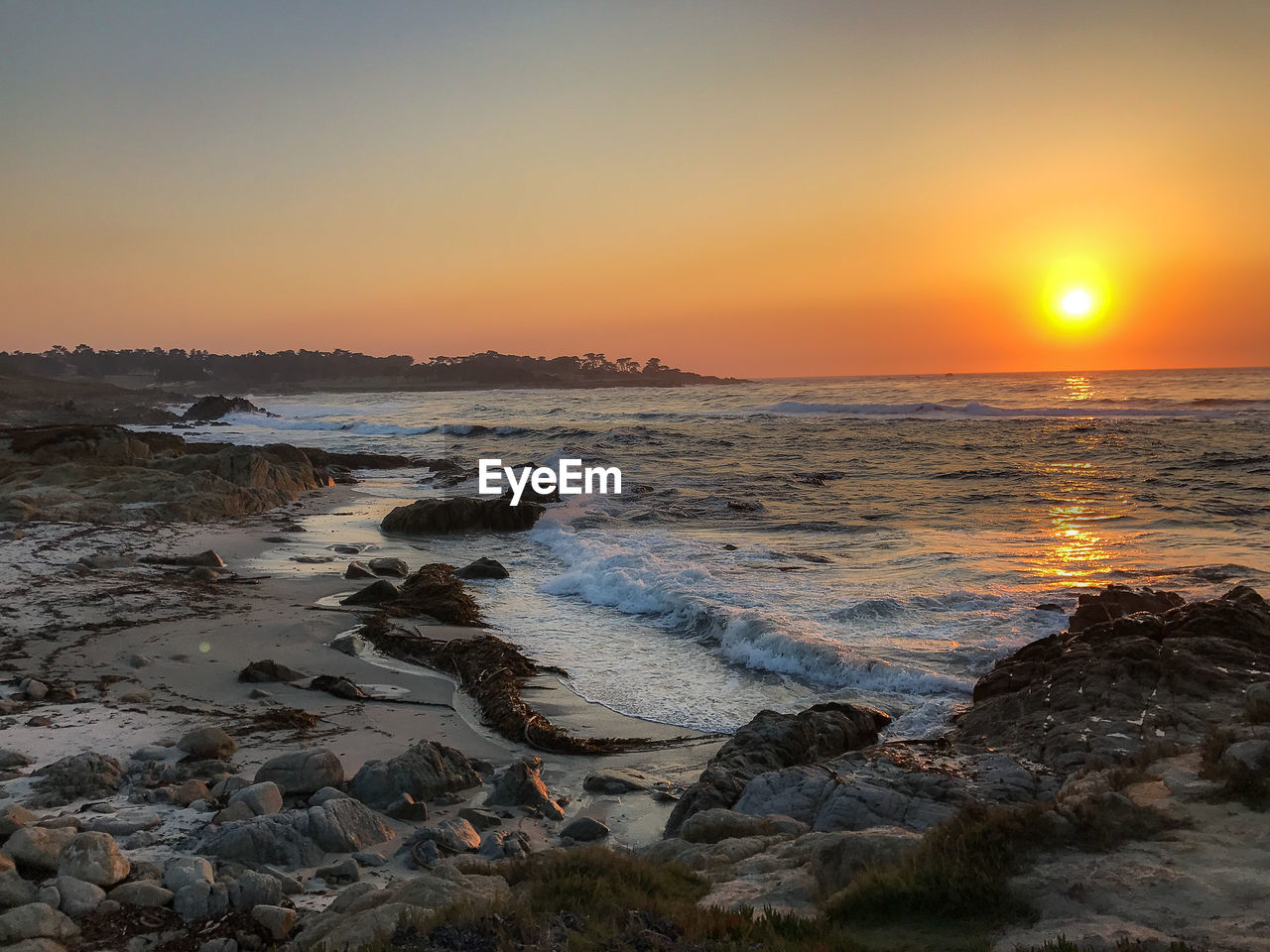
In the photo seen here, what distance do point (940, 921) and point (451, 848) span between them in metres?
3.10

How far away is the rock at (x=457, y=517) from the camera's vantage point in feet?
65.4

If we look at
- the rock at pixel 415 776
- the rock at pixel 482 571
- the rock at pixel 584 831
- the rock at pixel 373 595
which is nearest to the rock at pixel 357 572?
the rock at pixel 373 595

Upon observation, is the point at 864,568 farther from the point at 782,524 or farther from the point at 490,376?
the point at 490,376

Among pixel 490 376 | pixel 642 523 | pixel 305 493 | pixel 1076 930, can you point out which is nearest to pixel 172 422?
pixel 305 493

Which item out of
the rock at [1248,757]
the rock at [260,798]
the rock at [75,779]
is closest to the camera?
the rock at [1248,757]

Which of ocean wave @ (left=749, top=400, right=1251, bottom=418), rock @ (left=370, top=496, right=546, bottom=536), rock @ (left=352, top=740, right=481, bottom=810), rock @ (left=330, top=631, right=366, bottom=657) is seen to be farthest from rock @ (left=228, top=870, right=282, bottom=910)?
ocean wave @ (left=749, top=400, right=1251, bottom=418)

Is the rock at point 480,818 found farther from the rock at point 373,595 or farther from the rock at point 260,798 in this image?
the rock at point 373,595

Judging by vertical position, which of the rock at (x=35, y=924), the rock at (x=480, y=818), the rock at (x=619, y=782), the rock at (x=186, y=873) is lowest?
the rock at (x=619, y=782)

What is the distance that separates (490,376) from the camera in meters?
161

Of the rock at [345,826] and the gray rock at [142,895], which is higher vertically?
the gray rock at [142,895]

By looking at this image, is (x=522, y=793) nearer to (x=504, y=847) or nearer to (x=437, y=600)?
(x=504, y=847)

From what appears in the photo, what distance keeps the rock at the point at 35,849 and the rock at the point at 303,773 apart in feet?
4.66

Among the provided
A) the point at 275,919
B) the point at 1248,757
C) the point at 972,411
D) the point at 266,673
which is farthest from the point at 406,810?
the point at 972,411

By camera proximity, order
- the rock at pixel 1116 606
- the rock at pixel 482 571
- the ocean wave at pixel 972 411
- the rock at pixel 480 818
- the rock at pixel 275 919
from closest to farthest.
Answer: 1. the rock at pixel 275 919
2. the rock at pixel 480 818
3. the rock at pixel 1116 606
4. the rock at pixel 482 571
5. the ocean wave at pixel 972 411
